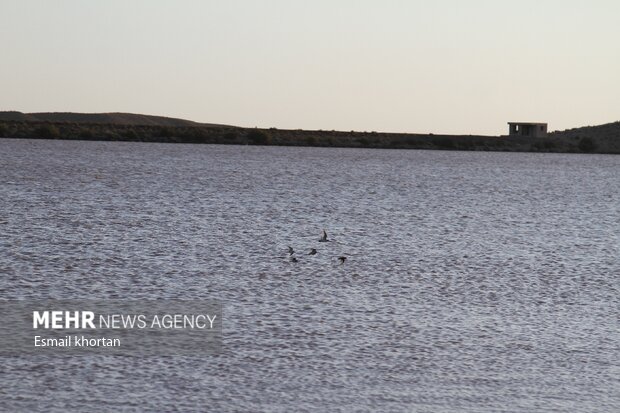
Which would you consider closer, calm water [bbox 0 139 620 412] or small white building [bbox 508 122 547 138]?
calm water [bbox 0 139 620 412]

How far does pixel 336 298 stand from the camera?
22.3m

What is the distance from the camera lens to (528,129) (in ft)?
637

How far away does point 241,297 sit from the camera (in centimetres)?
2209

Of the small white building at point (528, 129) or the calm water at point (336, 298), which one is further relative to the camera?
the small white building at point (528, 129)

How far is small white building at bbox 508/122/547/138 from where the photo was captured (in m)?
192

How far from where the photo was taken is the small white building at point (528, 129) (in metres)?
192

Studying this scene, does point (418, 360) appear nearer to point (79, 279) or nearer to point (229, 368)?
point (229, 368)

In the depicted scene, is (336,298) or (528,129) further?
(528,129)

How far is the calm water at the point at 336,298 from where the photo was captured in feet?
47.0

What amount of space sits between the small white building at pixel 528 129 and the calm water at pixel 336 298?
140341 millimetres

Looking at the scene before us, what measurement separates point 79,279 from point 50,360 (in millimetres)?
8403

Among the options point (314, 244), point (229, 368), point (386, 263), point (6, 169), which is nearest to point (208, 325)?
point (229, 368)

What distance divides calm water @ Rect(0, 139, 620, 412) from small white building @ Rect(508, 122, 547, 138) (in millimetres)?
140341

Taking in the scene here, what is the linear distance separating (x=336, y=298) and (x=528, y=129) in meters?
176
